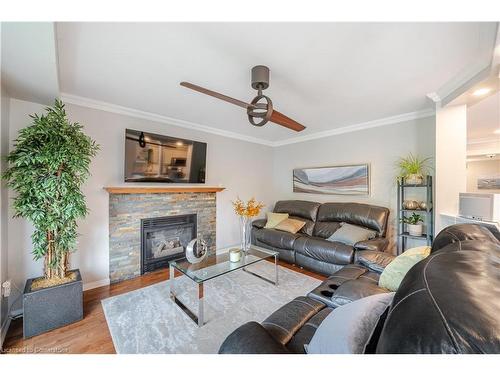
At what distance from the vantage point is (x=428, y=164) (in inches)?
116

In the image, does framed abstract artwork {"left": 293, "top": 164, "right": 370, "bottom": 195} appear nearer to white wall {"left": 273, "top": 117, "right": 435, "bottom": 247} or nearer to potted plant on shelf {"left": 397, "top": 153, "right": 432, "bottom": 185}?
white wall {"left": 273, "top": 117, "right": 435, "bottom": 247}

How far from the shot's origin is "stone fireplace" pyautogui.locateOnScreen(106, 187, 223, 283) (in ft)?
9.13

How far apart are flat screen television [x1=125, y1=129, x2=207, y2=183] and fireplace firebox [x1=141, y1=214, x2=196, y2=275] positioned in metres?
0.63

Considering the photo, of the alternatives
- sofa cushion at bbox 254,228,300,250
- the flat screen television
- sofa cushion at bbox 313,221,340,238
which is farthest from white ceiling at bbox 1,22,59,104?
sofa cushion at bbox 313,221,340,238

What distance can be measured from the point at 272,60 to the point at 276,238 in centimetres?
262

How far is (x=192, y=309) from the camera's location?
215cm

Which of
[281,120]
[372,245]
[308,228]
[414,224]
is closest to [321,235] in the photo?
[308,228]

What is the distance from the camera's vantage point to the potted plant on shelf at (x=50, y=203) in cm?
177

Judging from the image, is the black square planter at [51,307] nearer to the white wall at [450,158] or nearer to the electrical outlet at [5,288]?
the electrical outlet at [5,288]

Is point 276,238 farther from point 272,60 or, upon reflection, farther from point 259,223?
point 272,60

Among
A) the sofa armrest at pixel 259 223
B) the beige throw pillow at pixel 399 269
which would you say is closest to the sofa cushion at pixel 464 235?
the beige throw pillow at pixel 399 269
